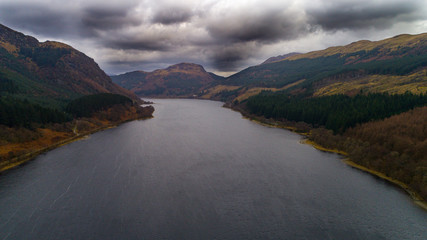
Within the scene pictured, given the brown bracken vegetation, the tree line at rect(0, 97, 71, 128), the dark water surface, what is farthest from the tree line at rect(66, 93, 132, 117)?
the brown bracken vegetation

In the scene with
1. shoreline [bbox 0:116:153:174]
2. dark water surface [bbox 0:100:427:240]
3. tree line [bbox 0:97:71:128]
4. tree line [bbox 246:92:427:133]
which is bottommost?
dark water surface [bbox 0:100:427:240]

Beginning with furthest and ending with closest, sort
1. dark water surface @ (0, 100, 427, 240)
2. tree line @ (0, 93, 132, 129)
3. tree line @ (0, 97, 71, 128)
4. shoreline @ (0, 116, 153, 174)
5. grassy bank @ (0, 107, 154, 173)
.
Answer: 1. tree line @ (0, 93, 132, 129)
2. tree line @ (0, 97, 71, 128)
3. grassy bank @ (0, 107, 154, 173)
4. shoreline @ (0, 116, 153, 174)
5. dark water surface @ (0, 100, 427, 240)

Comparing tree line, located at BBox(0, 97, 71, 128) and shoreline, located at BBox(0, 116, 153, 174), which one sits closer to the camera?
shoreline, located at BBox(0, 116, 153, 174)

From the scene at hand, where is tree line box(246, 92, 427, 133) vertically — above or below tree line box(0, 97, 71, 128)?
below

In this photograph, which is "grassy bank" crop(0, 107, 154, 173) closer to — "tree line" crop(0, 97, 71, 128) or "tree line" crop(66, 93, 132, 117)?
"tree line" crop(66, 93, 132, 117)

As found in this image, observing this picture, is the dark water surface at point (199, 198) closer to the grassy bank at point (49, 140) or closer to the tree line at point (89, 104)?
the grassy bank at point (49, 140)

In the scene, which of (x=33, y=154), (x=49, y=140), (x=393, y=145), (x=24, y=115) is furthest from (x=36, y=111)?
(x=393, y=145)

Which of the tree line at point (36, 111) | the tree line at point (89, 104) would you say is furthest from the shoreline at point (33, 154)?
the tree line at point (89, 104)

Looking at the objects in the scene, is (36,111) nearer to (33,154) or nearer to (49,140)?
(49,140)

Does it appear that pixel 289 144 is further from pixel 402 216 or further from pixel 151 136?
pixel 151 136
